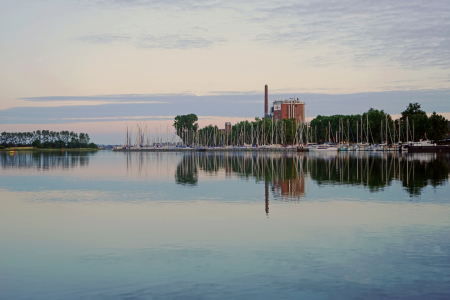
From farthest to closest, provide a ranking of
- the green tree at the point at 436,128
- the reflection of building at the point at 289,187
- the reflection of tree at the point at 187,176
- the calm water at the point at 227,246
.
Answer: the green tree at the point at 436,128, the reflection of tree at the point at 187,176, the reflection of building at the point at 289,187, the calm water at the point at 227,246

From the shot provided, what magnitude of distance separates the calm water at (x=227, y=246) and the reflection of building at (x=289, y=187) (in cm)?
57

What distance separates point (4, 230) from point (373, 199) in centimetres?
2106

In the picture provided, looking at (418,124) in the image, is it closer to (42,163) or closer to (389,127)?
(389,127)

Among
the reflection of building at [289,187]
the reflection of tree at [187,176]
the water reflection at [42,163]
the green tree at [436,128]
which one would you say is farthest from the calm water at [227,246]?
the green tree at [436,128]

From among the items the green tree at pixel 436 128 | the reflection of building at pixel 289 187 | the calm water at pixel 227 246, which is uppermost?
the green tree at pixel 436 128

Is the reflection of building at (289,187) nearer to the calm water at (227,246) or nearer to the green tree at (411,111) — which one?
the calm water at (227,246)

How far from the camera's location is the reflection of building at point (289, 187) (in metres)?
33.0

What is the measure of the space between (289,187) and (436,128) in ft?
411

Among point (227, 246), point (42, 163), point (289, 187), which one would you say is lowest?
point (227, 246)

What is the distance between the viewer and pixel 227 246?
685 inches

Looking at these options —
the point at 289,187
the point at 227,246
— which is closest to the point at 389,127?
the point at 289,187

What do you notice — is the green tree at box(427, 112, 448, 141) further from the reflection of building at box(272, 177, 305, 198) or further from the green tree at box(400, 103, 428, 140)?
the reflection of building at box(272, 177, 305, 198)

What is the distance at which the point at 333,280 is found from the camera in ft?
43.2

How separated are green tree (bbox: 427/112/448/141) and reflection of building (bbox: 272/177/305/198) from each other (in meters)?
118
